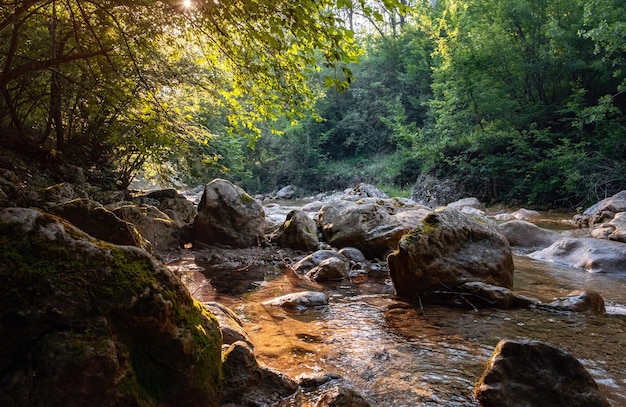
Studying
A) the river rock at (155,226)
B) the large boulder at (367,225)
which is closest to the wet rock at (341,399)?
the river rock at (155,226)

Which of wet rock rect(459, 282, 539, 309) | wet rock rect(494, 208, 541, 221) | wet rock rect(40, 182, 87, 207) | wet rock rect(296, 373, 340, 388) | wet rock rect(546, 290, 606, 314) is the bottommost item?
wet rock rect(494, 208, 541, 221)

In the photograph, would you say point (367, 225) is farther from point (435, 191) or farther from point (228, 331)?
point (435, 191)

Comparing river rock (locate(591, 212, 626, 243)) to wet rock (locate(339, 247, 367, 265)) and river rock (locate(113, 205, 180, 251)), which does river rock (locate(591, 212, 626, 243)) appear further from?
river rock (locate(113, 205, 180, 251))

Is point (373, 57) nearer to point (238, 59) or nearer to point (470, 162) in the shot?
point (470, 162)

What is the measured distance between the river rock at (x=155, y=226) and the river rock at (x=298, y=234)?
2417 mm

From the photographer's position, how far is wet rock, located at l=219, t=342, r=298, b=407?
2.57m

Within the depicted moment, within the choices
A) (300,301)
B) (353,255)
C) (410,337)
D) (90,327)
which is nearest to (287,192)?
(353,255)

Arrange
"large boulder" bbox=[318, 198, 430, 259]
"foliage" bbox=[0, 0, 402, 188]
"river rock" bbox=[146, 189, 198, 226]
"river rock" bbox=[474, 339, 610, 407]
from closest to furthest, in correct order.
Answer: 1. "river rock" bbox=[474, 339, 610, 407]
2. "foliage" bbox=[0, 0, 402, 188]
3. "large boulder" bbox=[318, 198, 430, 259]
4. "river rock" bbox=[146, 189, 198, 226]

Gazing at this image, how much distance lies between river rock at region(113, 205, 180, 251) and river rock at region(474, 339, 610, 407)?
20.9 feet

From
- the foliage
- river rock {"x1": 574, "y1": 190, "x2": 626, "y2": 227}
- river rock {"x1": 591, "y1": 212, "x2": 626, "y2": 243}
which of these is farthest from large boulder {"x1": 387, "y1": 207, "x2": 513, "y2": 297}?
river rock {"x1": 574, "y1": 190, "x2": 626, "y2": 227}

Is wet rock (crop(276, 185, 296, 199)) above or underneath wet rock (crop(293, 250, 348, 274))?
above

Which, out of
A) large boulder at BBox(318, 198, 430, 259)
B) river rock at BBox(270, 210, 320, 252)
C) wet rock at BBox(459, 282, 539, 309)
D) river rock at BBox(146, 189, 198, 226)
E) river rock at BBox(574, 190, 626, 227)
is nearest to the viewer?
wet rock at BBox(459, 282, 539, 309)

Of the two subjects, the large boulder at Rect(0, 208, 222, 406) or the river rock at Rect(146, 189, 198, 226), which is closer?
the large boulder at Rect(0, 208, 222, 406)

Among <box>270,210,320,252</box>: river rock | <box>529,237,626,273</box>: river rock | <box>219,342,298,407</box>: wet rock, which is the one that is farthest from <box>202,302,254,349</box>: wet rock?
<box>529,237,626,273</box>: river rock
